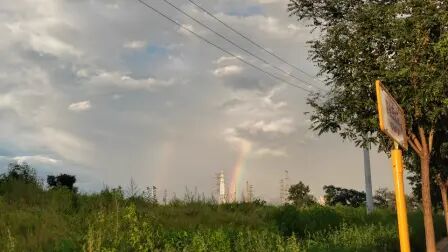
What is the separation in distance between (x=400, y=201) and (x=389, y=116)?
2.85ft

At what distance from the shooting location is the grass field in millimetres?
11211

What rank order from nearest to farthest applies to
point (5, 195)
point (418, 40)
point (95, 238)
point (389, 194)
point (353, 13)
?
point (95, 238) → point (418, 40) → point (353, 13) → point (5, 195) → point (389, 194)

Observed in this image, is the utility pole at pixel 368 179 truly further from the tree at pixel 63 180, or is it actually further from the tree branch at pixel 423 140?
the tree branch at pixel 423 140

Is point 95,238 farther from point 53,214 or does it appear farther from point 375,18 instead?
point 375,18

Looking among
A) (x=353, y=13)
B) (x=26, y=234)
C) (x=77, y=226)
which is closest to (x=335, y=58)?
(x=353, y=13)

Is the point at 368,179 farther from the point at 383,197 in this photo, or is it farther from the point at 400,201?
the point at 383,197

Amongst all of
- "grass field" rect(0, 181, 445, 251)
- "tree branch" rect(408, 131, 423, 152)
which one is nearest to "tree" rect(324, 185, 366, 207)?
"grass field" rect(0, 181, 445, 251)

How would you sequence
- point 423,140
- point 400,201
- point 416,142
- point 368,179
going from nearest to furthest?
point 400,201 < point 423,140 < point 416,142 < point 368,179

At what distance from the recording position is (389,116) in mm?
5469

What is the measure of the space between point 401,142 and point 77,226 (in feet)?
33.4

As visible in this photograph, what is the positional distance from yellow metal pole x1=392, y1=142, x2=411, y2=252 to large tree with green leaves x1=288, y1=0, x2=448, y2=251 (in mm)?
9729

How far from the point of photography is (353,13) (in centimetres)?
1722

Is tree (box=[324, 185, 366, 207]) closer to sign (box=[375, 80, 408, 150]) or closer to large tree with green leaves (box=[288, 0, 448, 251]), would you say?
large tree with green leaves (box=[288, 0, 448, 251])

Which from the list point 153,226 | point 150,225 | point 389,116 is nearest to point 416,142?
point 153,226
